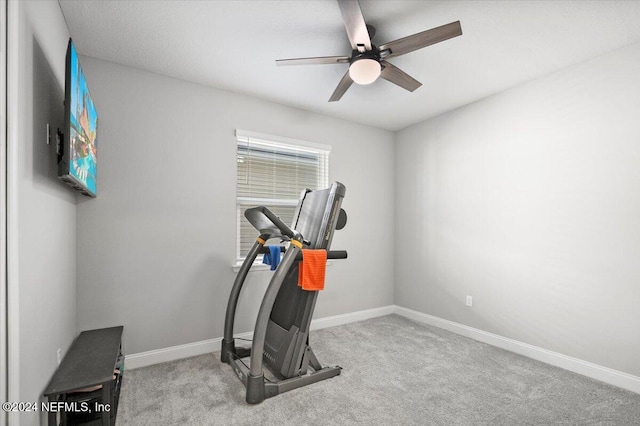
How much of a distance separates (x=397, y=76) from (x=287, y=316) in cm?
210

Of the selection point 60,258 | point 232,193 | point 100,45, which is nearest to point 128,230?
point 60,258

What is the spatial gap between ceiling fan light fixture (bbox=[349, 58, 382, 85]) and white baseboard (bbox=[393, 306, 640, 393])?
2.84 meters

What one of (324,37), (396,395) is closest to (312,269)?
(396,395)

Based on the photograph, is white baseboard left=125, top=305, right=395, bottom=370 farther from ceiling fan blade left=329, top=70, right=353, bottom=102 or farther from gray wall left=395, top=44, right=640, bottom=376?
ceiling fan blade left=329, top=70, right=353, bottom=102

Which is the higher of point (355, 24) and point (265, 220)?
point (355, 24)

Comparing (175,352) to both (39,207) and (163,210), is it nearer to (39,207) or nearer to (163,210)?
(163,210)

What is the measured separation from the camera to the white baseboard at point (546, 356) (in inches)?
91.0

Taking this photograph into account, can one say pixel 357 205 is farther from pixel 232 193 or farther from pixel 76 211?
pixel 76 211

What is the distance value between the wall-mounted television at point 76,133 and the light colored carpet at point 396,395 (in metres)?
1.53

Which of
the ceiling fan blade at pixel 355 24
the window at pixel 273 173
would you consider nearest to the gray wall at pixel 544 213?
the window at pixel 273 173

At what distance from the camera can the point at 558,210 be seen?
272cm

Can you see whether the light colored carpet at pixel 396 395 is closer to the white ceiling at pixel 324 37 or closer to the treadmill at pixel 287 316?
the treadmill at pixel 287 316

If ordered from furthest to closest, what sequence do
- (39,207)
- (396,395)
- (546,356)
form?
(546,356)
(396,395)
(39,207)

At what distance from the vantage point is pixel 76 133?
63.9 inches
